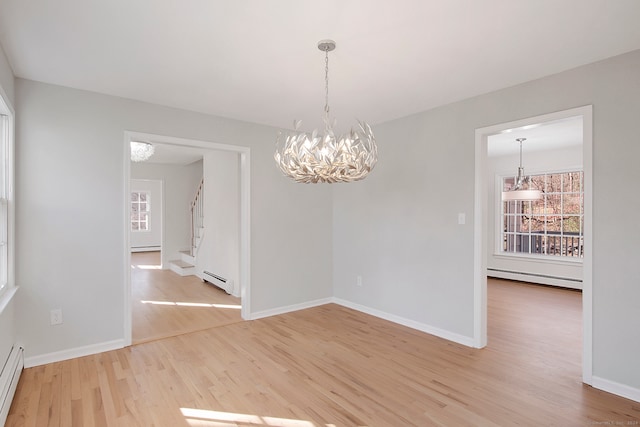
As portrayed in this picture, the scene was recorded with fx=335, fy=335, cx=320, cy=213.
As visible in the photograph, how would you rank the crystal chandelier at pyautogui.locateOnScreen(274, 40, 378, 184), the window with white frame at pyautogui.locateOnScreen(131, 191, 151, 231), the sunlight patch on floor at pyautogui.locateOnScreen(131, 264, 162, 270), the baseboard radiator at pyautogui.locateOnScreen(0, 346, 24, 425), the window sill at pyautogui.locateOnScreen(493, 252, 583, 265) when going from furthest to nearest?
1. the window with white frame at pyautogui.locateOnScreen(131, 191, 151, 231)
2. the sunlight patch on floor at pyautogui.locateOnScreen(131, 264, 162, 270)
3. the window sill at pyautogui.locateOnScreen(493, 252, 583, 265)
4. the crystal chandelier at pyautogui.locateOnScreen(274, 40, 378, 184)
5. the baseboard radiator at pyautogui.locateOnScreen(0, 346, 24, 425)

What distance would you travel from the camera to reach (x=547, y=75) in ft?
9.16


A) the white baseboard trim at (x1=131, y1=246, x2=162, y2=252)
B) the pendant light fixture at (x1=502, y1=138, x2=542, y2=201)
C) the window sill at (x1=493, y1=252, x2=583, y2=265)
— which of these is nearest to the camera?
the pendant light fixture at (x1=502, y1=138, x2=542, y2=201)

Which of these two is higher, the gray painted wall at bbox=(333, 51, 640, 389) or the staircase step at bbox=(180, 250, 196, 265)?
the gray painted wall at bbox=(333, 51, 640, 389)

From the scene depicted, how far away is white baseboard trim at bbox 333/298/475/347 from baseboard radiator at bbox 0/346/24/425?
3.44m

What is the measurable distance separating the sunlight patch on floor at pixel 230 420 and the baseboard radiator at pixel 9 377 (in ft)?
3.53

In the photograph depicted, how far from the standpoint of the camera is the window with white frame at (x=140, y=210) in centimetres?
1050

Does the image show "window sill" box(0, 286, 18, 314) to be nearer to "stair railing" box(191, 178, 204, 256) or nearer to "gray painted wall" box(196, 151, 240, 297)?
"gray painted wall" box(196, 151, 240, 297)

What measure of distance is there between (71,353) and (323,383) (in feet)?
7.55

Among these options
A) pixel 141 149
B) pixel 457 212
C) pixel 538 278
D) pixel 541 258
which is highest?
pixel 141 149

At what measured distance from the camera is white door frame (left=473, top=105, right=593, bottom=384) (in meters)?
2.59

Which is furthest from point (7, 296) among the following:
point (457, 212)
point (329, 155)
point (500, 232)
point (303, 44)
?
point (500, 232)

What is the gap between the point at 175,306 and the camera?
4645 millimetres

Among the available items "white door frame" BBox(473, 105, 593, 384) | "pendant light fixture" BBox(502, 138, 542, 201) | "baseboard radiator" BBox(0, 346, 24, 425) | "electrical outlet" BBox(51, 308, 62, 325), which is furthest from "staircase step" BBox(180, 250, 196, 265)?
"pendant light fixture" BBox(502, 138, 542, 201)

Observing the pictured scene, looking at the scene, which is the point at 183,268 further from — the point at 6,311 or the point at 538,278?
the point at 538,278
